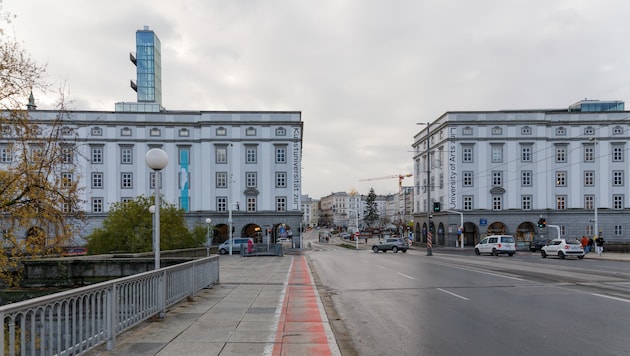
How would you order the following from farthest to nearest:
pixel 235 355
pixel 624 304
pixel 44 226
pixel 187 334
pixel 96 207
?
pixel 96 207 → pixel 44 226 → pixel 624 304 → pixel 187 334 → pixel 235 355

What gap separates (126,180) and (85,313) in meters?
56.4

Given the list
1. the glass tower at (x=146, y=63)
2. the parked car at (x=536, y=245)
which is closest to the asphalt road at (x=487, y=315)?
the parked car at (x=536, y=245)

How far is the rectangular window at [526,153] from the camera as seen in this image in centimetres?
6100

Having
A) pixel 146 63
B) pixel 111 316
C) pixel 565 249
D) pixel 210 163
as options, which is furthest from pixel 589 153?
pixel 146 63

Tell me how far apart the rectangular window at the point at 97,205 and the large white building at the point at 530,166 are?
139 feet

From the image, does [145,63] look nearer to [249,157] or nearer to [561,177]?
[249,157]

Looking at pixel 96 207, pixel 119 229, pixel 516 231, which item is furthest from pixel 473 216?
pixel 96 207

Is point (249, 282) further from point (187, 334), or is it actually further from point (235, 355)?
point (235, 355)

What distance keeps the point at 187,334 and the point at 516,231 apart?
59.9 metres

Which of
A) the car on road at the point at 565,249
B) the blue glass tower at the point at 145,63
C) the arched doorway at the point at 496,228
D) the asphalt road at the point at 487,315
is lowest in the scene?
the arched doorway at the point at 496,228

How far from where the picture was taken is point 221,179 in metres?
58.9

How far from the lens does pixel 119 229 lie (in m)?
32.6

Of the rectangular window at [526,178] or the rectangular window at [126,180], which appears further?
the rectangular window at [526,178]

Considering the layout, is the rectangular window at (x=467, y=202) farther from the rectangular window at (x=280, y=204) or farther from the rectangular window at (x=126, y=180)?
the rectangular window at (x=126, y=180)
